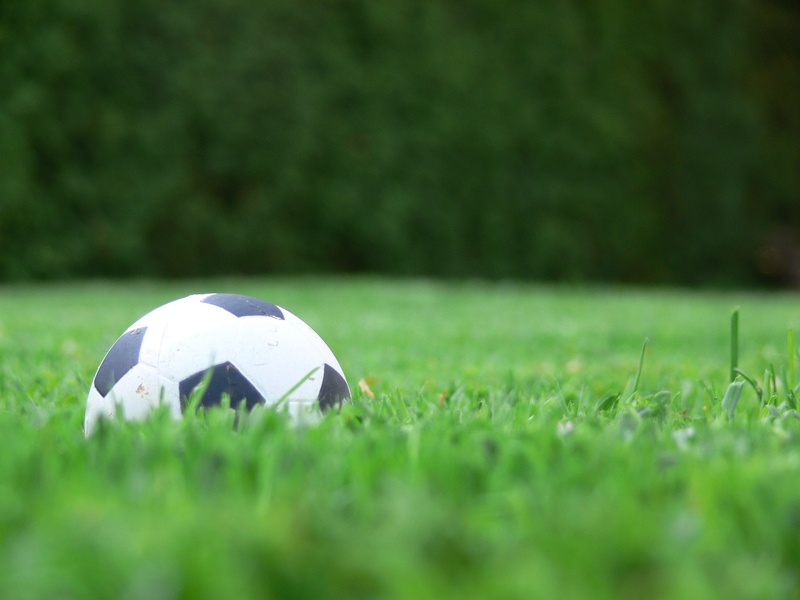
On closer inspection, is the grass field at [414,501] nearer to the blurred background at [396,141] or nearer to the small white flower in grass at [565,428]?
the small white flower in grass at [565,428]

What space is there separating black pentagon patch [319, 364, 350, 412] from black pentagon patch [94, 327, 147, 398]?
1.14 feet

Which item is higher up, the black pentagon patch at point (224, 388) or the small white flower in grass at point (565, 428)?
the black pentagon patch at point (224, 388)

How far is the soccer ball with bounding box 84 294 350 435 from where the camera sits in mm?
1491

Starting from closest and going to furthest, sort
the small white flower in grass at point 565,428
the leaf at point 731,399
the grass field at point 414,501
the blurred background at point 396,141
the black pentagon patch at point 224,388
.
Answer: the grass field at point 414,501 < the small white flower in grass at point 565,428 < the black pentagon patch at point 224,388 < the leaf at point 731,399 < the blurred background at point 396,141

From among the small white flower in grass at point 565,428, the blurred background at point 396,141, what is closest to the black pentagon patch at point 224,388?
the small white flower in grass at point 565,428

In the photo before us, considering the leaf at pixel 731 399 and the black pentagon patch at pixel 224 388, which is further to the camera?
the leaf at pixel 731 399

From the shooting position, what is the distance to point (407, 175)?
9.94m

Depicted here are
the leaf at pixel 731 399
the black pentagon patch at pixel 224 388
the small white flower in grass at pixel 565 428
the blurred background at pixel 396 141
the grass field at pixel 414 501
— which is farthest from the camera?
the blurred background at pixel 396 141

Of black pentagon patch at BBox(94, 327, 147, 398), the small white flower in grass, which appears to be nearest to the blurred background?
black pentagon patch at BBox(94, 327, 147, 398)

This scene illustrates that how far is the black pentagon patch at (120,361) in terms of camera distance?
154cm

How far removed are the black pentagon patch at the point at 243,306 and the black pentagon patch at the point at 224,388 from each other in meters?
0.14

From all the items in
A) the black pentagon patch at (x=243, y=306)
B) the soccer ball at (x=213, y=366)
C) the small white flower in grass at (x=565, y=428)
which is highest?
the black pentagon patch at (x=243, y=306)

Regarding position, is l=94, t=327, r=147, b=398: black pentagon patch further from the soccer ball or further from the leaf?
the leaf

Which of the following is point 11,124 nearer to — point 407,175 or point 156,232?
point 156,232
